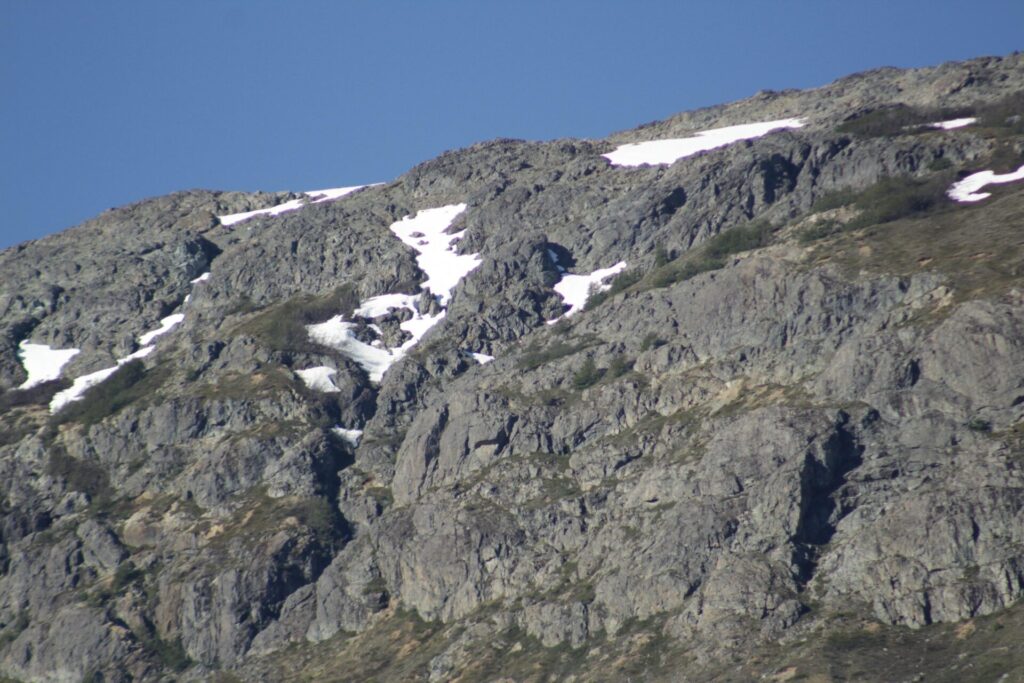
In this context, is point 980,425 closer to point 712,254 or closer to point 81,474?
point 712,254

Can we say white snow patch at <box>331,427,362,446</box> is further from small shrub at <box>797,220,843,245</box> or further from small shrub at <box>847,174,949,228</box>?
small shrub at <box>847,174,949,228</box>

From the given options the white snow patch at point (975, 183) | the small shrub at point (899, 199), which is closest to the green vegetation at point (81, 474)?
the small shrub at point (899, 199)

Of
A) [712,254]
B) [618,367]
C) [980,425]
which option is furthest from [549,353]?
[980,425]

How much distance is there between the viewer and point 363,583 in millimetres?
158250

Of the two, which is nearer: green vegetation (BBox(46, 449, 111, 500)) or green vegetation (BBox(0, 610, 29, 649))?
green vegetation (BBox(0, 610, 29, 649))

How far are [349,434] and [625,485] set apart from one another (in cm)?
5148

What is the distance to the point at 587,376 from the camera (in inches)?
6718

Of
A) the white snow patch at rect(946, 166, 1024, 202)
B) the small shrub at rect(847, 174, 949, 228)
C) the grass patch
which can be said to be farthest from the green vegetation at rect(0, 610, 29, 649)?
the white snow patch at rect(946, 166, 1024, 202)

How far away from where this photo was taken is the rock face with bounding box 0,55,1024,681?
12388cm

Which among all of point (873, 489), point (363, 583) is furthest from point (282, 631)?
point (873, 489)

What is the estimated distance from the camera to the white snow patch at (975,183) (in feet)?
570

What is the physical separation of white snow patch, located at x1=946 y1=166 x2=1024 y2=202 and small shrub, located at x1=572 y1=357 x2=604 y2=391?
4804 centimetres

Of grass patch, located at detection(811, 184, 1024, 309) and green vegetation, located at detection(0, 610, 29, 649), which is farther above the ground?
grass patch, located at detection(811, 184, 1024, 309)

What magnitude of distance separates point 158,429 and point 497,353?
154 ft
